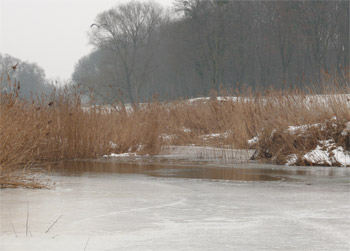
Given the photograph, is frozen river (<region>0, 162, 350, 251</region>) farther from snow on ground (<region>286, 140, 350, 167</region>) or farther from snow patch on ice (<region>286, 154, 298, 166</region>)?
snow patch on ice (<region>286, 154, 298, 166</region>)

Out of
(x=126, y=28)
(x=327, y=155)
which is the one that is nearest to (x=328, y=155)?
(x=327, y=155)

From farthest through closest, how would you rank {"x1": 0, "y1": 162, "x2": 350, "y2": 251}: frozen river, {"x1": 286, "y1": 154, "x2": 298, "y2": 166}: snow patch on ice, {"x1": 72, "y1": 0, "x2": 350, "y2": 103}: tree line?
{"x1": 72, "y1": 0, "x2": 350, "y2": 103}: tree line, {"x1": 286, "y1": 154, "x2": 298, "y2": 166}: snow patch on ice, {"x1": 0, "y1": 162, "x2": 350, "y2": 251}: frozen river

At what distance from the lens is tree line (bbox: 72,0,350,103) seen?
4034 centimetres

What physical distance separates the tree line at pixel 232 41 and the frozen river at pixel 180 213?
27107mm

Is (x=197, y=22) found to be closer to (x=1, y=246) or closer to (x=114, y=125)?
(x=114, y=125)

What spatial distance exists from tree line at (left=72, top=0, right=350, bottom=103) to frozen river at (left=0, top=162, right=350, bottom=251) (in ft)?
88.9

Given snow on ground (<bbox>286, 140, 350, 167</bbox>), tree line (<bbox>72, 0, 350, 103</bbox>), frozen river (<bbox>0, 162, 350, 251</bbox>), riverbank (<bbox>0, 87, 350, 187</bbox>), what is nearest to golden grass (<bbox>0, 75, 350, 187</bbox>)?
riverbank (<bbox>0, 87, 350, 187</bbox>)

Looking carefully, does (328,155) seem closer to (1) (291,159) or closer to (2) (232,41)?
(1) (291,159)

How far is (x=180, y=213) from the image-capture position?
4.88 meters

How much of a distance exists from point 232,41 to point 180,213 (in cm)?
4263

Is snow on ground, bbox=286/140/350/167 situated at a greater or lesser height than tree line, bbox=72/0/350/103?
lesser

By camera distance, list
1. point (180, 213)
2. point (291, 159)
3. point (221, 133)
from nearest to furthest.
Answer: point (180, 213) → point (291, 159) → point (221, 133)

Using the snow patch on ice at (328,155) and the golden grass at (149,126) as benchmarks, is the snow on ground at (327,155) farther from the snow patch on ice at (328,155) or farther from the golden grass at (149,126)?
the golden grass at (149,126)

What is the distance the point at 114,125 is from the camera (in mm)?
12148
